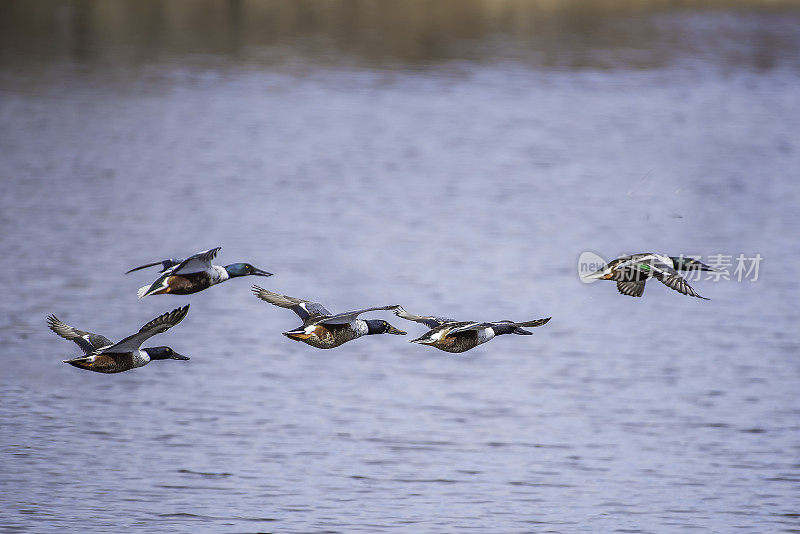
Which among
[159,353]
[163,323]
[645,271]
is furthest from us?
[159,353]

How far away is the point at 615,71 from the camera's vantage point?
165 feet

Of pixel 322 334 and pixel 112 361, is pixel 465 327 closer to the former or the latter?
pixel 322 334

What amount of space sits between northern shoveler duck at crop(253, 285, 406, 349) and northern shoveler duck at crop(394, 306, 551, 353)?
1.47 ft

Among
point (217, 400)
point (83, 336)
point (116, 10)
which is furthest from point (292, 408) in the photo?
point (116, 10)

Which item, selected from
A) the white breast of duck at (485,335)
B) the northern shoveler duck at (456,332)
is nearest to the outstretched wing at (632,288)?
the northern shoveler duck at (456,332)

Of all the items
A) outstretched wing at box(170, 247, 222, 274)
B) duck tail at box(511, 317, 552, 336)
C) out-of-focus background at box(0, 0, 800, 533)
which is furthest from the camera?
out-of-focus background at box(0, 0, 800, 533)

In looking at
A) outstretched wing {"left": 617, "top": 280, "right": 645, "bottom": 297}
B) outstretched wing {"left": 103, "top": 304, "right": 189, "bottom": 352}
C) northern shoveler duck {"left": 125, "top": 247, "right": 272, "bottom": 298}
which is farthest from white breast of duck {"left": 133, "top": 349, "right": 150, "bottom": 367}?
outstretched wing {"left": 617, "top": 280, "right": 645, "bottom": 297}

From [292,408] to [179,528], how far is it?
436 centimetres

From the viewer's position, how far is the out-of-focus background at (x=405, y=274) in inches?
717

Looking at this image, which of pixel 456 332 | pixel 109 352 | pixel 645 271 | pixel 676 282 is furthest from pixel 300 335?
pixel 676 282

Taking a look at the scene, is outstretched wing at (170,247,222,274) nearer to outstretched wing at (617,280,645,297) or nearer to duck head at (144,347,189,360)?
duck head at (144,347,189,360)

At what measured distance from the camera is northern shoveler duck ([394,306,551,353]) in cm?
1014

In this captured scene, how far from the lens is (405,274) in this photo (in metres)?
27.0

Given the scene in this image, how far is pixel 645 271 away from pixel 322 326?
2.68m
